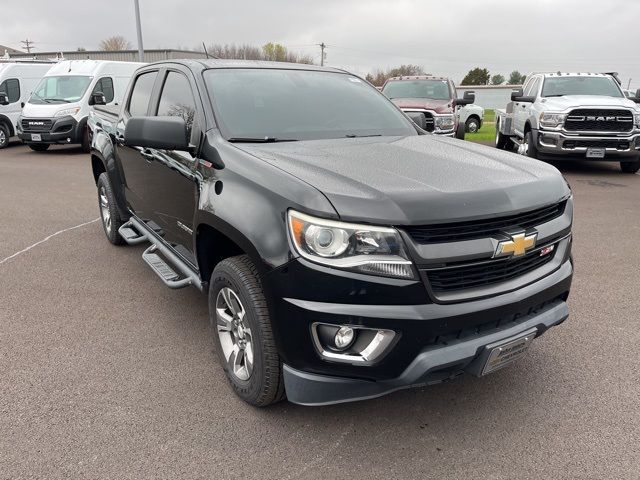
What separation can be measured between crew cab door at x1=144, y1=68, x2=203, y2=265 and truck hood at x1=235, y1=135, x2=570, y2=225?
553 millimetres

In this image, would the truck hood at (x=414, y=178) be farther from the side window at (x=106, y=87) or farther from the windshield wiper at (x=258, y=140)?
the side window at (x=106, y=87)

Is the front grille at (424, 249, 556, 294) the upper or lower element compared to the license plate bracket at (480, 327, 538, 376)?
upper

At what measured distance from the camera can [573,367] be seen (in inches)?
125

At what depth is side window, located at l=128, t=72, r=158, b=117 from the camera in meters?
4.21

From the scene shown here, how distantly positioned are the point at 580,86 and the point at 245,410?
1083 cm

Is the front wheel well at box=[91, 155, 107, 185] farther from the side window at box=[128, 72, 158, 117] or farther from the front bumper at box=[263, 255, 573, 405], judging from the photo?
the front bumper at box=[263, 255, 573, 405]

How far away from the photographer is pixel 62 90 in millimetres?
14047

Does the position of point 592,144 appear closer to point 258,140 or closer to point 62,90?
point 258,140

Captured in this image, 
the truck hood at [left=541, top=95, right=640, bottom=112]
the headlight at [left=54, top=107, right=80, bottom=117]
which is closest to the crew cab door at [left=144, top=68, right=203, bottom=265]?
the truck hood at [left=541, top=95, right=640, bottom=112]

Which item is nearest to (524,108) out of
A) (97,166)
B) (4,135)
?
(97,166)

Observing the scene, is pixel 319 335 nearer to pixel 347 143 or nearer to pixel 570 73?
pixel 347 143

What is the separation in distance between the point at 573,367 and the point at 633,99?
9424 mm

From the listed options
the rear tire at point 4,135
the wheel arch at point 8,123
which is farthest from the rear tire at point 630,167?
the rear tire at point 4,135

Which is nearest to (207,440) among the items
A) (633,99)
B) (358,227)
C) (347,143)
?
(358,227)
